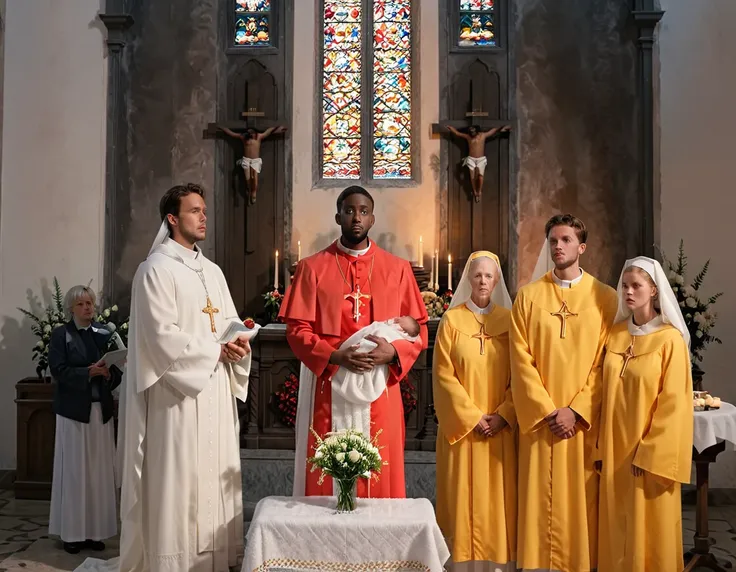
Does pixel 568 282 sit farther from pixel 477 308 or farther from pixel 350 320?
pixel 350 320

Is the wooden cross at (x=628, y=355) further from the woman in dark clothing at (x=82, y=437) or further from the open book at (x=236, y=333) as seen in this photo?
the woman in dark clothing at (x=82, y=437)

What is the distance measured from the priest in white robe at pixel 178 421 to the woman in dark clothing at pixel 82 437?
158 cm

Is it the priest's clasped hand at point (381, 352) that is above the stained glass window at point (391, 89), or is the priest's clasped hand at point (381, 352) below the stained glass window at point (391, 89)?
below

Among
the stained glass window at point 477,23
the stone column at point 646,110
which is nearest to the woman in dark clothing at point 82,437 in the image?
the stained glass window at point 477,23

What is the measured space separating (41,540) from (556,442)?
3968 millimetres

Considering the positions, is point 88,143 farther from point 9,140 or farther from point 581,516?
point 581,516

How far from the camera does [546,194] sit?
9.11 meters

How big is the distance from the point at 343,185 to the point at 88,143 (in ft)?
9.05

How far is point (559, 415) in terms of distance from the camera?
4672mm

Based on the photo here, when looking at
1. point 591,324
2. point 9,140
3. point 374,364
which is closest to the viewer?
point 374,364

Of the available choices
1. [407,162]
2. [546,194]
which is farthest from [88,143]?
[546,194]

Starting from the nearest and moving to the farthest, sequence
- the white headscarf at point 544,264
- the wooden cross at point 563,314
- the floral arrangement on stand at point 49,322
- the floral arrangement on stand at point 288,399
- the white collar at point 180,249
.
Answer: the white collar at point 180,249 → the wooden cross at point 563,314 → the white headscarf at point 544,264 → the floral arrangement on stand at point 49,322 → the floral arrangement on stand at point 288,399

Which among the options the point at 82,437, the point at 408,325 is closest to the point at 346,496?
the point at 408,325

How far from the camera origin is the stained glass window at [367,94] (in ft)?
31.1
